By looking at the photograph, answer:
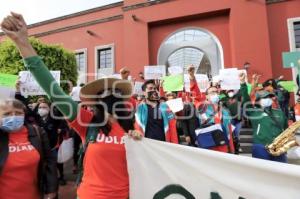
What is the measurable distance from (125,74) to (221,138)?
189 centimetres

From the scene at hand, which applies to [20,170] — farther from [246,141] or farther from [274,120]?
[246,141]

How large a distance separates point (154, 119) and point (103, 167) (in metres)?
2.63

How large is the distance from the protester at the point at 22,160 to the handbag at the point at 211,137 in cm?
258

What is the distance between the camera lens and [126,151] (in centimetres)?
237

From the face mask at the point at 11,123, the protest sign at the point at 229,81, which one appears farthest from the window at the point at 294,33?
the face mask at the point at 11,123

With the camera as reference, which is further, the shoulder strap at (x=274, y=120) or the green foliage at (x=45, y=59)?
the green foliage at (x=45, y=59)

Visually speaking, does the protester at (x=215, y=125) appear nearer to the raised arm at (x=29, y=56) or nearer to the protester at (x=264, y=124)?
the protester at (x=264, y=124)

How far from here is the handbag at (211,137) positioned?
4676 mm

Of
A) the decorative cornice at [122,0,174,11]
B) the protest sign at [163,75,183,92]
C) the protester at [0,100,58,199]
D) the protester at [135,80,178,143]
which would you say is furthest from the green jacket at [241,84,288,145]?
the decorative cornice at [122,0,174,11]

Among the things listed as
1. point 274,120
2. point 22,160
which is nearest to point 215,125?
point 274,120

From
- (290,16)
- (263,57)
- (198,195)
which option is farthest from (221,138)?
(290,16)

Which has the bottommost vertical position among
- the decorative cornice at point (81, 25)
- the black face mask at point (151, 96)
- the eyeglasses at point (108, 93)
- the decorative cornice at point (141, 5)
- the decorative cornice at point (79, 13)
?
the eyeglasses at point (108, 93)

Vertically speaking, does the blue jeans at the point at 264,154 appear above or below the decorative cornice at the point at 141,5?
below

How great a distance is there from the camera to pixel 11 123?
2.55 meters
